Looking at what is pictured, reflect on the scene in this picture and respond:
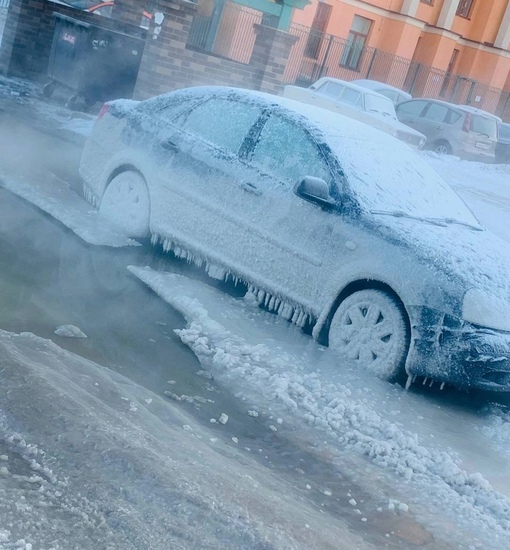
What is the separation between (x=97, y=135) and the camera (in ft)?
26.6

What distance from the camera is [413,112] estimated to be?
81.0 feet

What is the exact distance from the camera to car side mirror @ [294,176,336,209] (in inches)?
236

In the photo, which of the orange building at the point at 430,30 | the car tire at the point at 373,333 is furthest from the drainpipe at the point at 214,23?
the car tire at the point at 373,333

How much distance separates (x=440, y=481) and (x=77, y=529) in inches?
83.2

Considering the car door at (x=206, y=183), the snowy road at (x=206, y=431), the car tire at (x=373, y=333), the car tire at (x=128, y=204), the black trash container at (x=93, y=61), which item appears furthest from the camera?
the black trash container at (x=93, y=61)

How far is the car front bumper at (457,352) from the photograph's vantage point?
17.6 ft

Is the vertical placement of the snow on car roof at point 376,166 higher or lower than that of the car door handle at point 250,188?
higher

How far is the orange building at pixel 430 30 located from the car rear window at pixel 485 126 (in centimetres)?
984

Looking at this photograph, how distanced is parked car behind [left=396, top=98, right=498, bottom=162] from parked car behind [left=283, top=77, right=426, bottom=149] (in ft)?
9.67

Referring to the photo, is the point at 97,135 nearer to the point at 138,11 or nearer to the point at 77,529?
the point at 77,529

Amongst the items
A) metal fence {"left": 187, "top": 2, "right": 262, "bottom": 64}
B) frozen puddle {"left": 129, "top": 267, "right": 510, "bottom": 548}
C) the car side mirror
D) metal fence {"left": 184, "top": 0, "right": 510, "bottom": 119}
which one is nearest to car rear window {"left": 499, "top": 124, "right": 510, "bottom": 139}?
metal fence {"left": 184, "top": 0, "right": 510, "bottom": 119}

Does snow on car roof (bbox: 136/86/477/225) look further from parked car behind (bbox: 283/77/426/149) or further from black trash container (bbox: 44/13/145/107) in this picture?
parked car behind (bbox: 283/77/426/149)

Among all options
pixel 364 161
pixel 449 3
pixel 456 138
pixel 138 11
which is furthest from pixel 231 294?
pixel 449 3

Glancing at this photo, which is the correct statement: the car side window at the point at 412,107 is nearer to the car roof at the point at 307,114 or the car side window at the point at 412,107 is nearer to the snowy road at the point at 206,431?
the car roof at the point at 307,114
